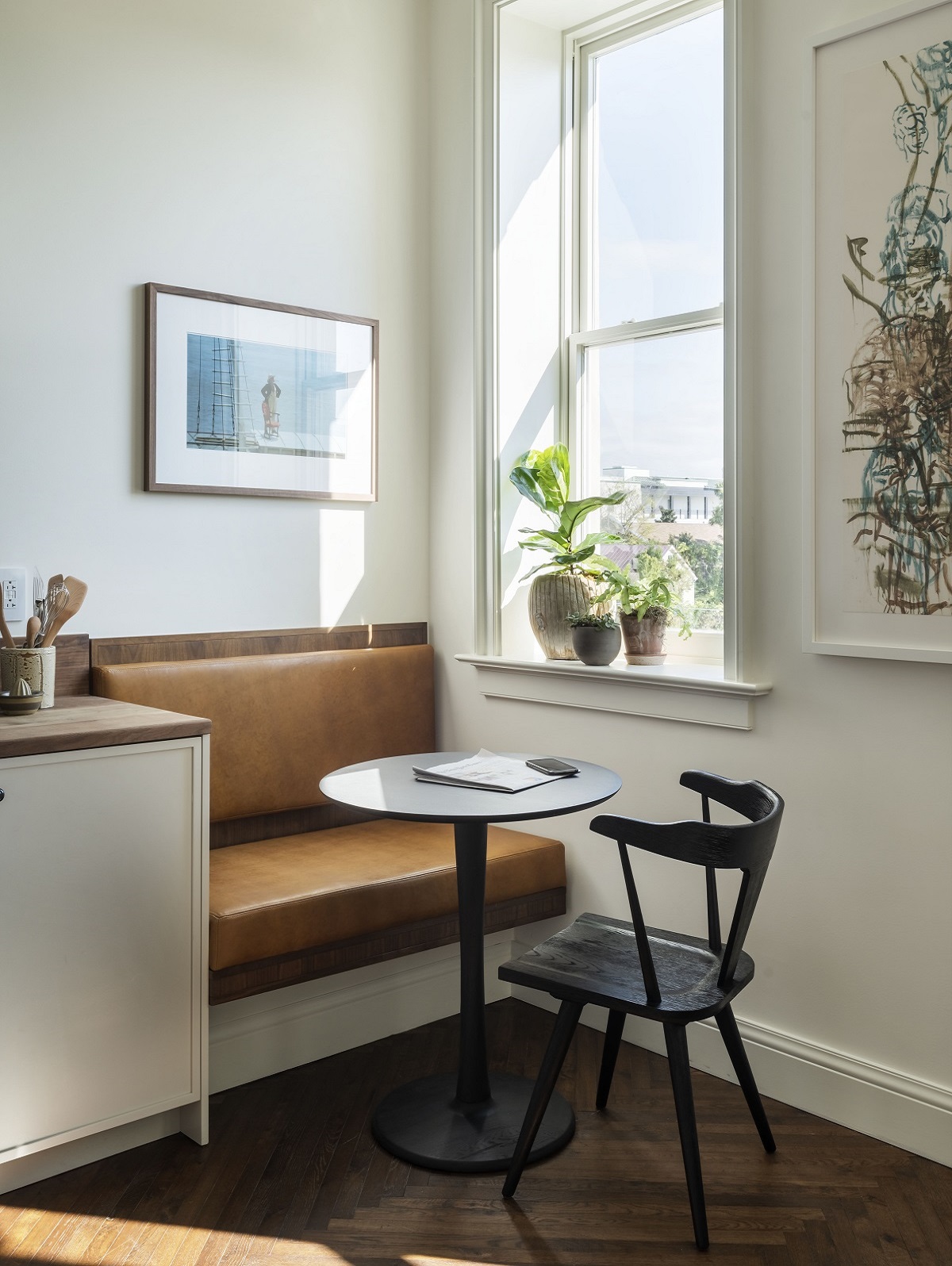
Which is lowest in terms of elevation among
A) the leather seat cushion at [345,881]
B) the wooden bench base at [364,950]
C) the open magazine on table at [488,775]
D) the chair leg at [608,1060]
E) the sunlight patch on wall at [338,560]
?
the chair leg at [608,1060]

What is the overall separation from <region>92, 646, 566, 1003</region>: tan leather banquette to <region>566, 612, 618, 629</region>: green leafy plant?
56 centimetres

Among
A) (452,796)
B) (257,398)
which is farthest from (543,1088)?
(257,398)

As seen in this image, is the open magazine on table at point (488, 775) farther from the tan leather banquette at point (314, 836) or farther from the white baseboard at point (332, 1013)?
the white baseboard at point (332, 1013)

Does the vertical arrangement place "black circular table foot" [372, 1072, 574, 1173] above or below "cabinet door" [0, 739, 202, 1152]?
below

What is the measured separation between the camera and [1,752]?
202cm

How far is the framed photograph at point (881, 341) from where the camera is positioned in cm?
221

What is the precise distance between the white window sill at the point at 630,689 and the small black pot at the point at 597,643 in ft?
0.09

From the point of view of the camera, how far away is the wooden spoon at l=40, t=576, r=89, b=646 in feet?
7.98

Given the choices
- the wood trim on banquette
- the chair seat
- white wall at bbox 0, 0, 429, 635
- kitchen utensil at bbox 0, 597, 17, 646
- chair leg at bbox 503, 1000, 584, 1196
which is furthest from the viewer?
the wood trim on banquette

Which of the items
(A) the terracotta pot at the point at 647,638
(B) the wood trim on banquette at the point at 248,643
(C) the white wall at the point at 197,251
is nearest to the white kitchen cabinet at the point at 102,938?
(B) the wood trim on banquette at the point at 248,643

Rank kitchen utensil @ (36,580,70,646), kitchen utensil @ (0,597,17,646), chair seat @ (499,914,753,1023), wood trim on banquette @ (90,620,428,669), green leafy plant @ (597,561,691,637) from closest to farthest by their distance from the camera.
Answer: chair seat @ (499,914,753,1023) → kitchen utensil @ (0,597,17,646) → kitchen utensil @ (36,580,70,646) → wood trim on banquette @ (90,620,428,669) → green leafy plant @ (597,561,691,637)

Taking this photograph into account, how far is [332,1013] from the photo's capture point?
2.79 meters

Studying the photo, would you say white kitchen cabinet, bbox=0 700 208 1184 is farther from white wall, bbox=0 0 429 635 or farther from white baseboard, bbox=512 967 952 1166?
white baseboard, bbox=512 967 952 1166

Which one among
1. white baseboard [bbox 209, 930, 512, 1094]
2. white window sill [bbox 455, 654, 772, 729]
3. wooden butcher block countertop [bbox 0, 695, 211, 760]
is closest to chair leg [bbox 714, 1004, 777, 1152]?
white window sill [bbox 455, 654, 772, 729]
